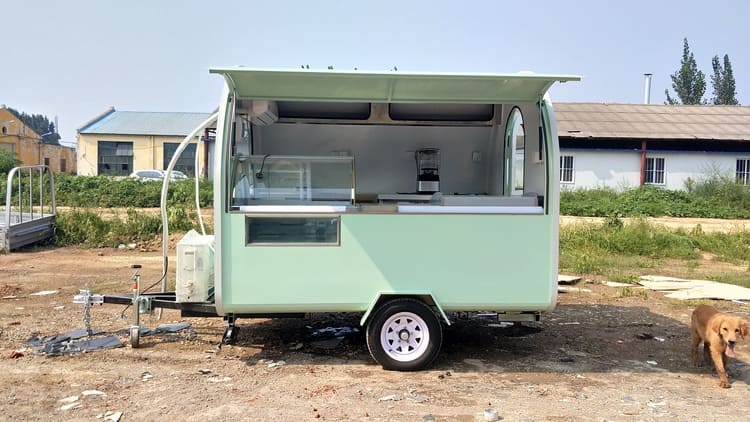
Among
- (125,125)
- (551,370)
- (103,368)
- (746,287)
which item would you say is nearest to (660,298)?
(746,287)

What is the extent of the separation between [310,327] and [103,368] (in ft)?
7.59

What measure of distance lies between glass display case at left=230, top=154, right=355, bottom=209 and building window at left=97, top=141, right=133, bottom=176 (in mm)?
37326

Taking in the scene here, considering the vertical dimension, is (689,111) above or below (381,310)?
above

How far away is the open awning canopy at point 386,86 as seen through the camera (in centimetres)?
511

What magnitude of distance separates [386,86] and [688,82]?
48172 millimetres

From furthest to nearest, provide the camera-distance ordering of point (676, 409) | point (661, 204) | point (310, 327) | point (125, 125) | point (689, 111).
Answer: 1. point (125, 125)
2. point (689, 111)
3. point (661, 204)
4. point (310, 327)
5. point (676, 409)

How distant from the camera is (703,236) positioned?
592 inches

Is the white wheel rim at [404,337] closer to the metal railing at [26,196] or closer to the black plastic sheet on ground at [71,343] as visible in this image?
the black plastic sheet on ground at [71,343]

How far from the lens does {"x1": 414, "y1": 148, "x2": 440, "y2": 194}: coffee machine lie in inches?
304

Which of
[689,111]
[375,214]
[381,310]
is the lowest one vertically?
[381,310]

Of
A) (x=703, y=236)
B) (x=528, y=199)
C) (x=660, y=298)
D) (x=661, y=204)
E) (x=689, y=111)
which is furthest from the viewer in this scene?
(x=689, y=111)

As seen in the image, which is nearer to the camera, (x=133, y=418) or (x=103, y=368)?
(x=133, y=418)

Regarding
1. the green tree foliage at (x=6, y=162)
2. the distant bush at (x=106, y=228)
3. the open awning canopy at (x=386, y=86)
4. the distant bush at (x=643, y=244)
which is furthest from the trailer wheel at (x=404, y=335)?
the green tree foliage at (x=6, y=162)

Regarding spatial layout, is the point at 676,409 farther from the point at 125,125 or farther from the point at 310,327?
the point at 125,125
